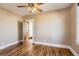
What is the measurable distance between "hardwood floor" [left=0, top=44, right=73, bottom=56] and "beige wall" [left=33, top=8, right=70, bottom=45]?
0.53 feet

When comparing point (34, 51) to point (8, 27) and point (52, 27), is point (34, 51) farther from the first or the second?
point (8, 27)

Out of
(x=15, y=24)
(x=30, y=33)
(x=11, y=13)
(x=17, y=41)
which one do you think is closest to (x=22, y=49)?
(x=17, y=41)

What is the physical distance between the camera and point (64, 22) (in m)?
2.31

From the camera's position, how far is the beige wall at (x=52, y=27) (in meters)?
2.31

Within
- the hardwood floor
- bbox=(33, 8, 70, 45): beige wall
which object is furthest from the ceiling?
the hardwood floor

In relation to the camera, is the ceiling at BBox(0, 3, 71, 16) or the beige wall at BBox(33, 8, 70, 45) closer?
the ceiling at BBox(0, 3, 71, 16)

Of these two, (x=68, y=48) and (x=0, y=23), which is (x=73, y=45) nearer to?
(x=68, y=48)

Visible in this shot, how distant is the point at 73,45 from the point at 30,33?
1.00 meters

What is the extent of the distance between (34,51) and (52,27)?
2.24 feet

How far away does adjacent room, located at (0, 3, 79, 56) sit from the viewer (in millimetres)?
2178

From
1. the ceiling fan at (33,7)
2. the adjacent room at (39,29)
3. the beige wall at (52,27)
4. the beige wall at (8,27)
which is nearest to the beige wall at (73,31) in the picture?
the adjacent room at (39,29)

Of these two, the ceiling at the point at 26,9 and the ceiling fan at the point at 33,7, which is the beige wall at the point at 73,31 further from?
the ceiling fan at the point at 33,7

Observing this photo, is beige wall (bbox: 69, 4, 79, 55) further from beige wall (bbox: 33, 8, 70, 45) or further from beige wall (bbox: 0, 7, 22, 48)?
beige wall (bbox: 0, 7, 22, 48)

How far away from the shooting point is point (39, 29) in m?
2.50
